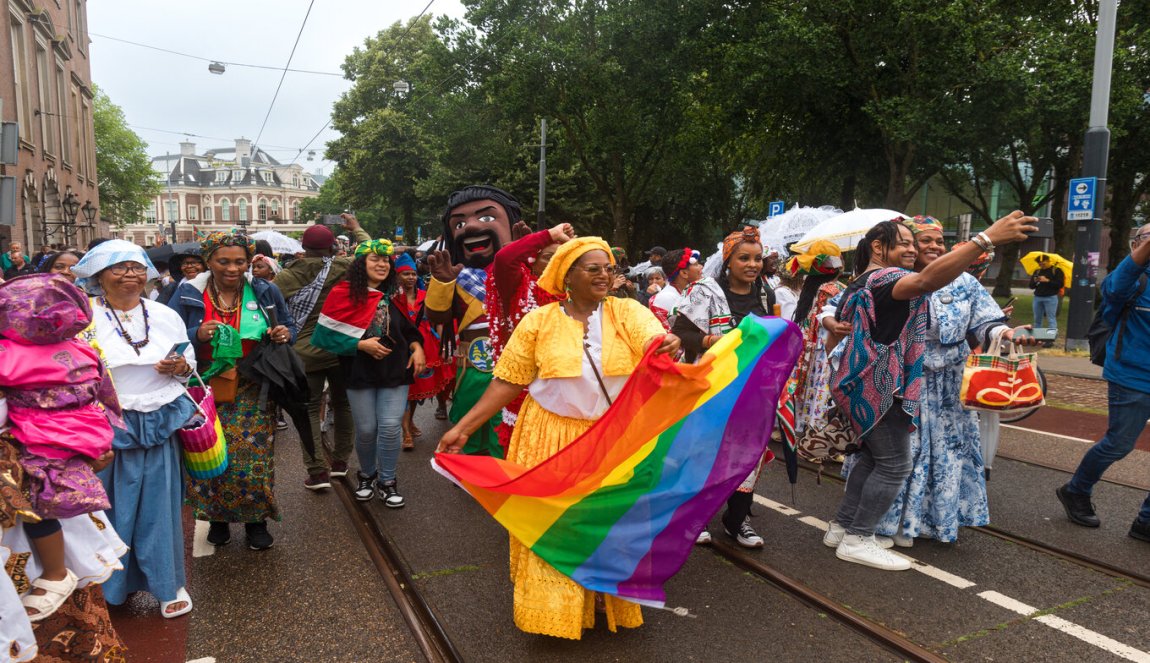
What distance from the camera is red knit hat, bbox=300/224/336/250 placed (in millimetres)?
6848

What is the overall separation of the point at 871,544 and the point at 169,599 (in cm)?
361

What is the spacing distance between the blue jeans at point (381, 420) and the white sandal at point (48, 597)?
8.48ft

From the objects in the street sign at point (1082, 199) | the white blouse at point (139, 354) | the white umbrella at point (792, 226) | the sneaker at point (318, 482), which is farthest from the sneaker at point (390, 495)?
the street sign at point (1082, 199)

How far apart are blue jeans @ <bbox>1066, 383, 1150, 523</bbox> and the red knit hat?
19.7 ft

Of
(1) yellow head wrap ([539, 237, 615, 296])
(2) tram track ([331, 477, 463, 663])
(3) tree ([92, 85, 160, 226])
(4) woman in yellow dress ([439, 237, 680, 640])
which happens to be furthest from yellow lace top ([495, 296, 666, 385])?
(3) tree ([92, 85, 160, 226])

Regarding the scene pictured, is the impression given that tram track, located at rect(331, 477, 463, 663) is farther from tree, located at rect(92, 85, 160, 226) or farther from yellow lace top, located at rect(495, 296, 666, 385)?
tree, located at rect(92, 85, 160, 226)

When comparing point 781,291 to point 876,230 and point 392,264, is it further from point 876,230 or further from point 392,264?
point 392,264

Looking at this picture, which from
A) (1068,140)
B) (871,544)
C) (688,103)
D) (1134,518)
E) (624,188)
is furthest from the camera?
(624,188)

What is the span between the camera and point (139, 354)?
3586 mm

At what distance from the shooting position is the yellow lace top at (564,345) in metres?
3.42

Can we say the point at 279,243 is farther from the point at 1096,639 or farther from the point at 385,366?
the point at 1096,639

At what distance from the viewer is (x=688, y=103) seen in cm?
2314

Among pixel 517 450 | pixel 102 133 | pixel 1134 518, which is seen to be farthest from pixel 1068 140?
pixel 102 133

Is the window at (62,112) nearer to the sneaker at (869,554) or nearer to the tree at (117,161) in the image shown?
the tree at (117,161)
